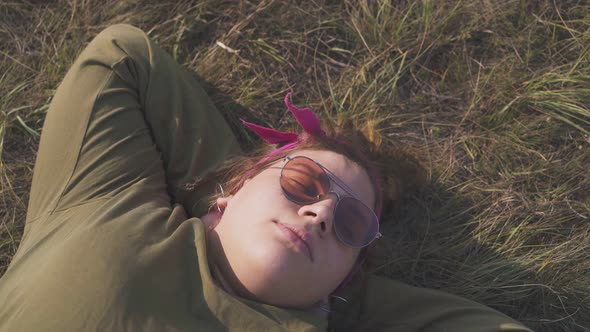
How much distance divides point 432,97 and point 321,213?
1.34 m

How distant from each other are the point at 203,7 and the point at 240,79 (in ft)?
1.61

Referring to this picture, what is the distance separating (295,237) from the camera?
2051mm

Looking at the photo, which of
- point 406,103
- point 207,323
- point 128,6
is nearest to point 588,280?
point 406,103

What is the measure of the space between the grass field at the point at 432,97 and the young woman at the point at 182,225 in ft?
1.52

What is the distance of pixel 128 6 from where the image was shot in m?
3.12

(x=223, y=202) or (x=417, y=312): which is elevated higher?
(x=223, y=202)

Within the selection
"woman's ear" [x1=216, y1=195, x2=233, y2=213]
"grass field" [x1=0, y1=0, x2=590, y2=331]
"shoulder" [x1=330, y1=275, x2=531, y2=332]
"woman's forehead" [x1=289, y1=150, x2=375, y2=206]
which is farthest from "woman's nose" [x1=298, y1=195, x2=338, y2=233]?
"grass field" [x1=0, y1=0, x2=590, y2=331]

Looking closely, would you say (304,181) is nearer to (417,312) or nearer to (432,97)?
(417,312)

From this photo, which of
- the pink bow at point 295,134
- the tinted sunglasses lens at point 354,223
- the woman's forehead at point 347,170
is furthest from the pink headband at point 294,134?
the tinted sunglasses lens at point 354,223

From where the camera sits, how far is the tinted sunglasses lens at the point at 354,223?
2168 millimetres

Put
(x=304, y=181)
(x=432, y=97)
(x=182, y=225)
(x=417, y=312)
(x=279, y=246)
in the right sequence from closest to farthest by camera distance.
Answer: (x=279, y=246), (x=304, y=181), (x=182, y=225), (x=417, y=312), (x=432, y=97)

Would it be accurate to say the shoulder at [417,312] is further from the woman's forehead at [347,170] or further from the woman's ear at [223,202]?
the woman's ear at [223,202]

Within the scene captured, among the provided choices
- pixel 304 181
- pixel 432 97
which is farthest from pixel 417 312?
pixel 432 97

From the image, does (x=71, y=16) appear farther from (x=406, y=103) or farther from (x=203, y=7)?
(x=406, y=103)
